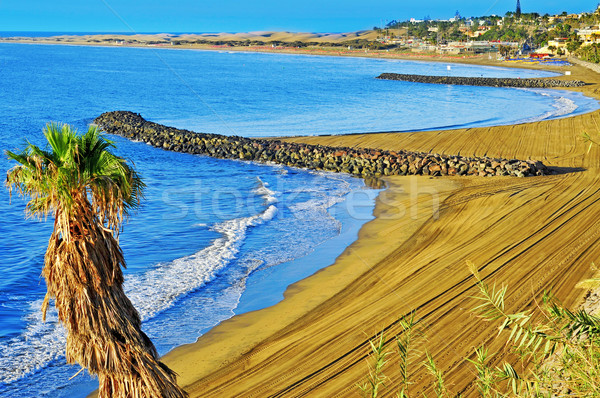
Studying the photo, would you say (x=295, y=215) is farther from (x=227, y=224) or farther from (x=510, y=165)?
(x=510, y=165)

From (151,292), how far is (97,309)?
8.35 m

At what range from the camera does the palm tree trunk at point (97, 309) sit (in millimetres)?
5668

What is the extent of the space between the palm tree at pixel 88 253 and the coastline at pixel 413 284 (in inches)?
152

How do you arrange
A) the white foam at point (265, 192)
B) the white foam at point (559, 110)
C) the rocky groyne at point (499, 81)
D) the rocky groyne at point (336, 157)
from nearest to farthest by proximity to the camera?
the white foam at point (265, 192)
the rocky groyne at point (336, 157)
the white foam at point (559, 110)
the rocky groyne at point (499, 81)

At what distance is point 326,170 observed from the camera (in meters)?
29.0

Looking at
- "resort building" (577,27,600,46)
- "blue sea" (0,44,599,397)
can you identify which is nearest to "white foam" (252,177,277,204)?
"blue sea" (0,44,599,397)

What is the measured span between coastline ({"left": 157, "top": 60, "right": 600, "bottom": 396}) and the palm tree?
3869mm

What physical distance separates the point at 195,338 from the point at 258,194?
13.1 metres

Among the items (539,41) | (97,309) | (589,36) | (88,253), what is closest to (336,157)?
(97,309)

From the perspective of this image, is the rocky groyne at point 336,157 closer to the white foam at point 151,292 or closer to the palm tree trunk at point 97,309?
the white foam at point 151,292

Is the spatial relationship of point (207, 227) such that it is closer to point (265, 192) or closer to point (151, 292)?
point (265, 192)

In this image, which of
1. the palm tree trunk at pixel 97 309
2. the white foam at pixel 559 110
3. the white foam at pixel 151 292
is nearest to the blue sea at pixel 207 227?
the white foam at pixel 151 292

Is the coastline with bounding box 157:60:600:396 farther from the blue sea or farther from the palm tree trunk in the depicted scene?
the palm tree trunk

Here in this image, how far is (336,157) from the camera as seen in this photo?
29438 millimetres
